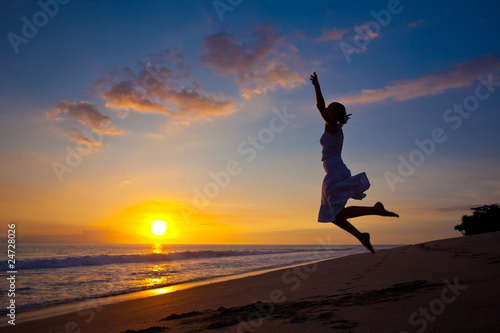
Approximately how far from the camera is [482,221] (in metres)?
17.2

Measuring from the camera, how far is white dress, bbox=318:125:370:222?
437cm

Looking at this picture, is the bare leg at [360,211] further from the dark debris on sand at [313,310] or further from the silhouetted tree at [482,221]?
the silhouetted tree at [482,221]

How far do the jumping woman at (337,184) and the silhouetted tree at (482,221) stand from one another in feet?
51.5

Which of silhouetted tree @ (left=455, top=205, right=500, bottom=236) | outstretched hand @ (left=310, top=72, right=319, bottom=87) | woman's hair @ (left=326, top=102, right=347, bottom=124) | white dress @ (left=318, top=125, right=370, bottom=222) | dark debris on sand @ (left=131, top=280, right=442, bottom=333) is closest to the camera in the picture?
dark debris on sand @ (left=131, top=280, right=442, bottom=333)

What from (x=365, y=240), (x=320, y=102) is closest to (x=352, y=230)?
(x=365, y=240)

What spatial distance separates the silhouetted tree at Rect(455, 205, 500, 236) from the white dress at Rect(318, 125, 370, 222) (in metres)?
15.8

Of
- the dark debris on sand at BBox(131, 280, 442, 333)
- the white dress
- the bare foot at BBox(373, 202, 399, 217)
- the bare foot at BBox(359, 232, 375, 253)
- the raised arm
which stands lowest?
the dark debris on sand at BBox(131, 280, 442, 333)

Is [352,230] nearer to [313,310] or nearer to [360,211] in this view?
[360,211]

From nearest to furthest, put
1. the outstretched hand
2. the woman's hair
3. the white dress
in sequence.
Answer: the outstretched hand < the white dress < the woman's hair

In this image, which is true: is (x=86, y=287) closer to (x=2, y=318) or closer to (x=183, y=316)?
(x=2, y=318)

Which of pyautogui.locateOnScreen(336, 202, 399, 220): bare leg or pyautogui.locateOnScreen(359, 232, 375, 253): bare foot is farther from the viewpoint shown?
pyautogui.locateOnScreen(359, 232, 375, 253): bare foot

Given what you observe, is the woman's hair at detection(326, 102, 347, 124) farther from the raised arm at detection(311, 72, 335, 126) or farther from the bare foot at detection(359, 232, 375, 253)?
the bare foot at detection(359, 232, 375, 253)

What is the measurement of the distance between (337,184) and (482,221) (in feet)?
55.4

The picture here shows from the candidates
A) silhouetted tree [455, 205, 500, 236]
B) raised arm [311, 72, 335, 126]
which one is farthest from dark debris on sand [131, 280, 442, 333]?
silhouetted tree [455, 205, 500, 236]
